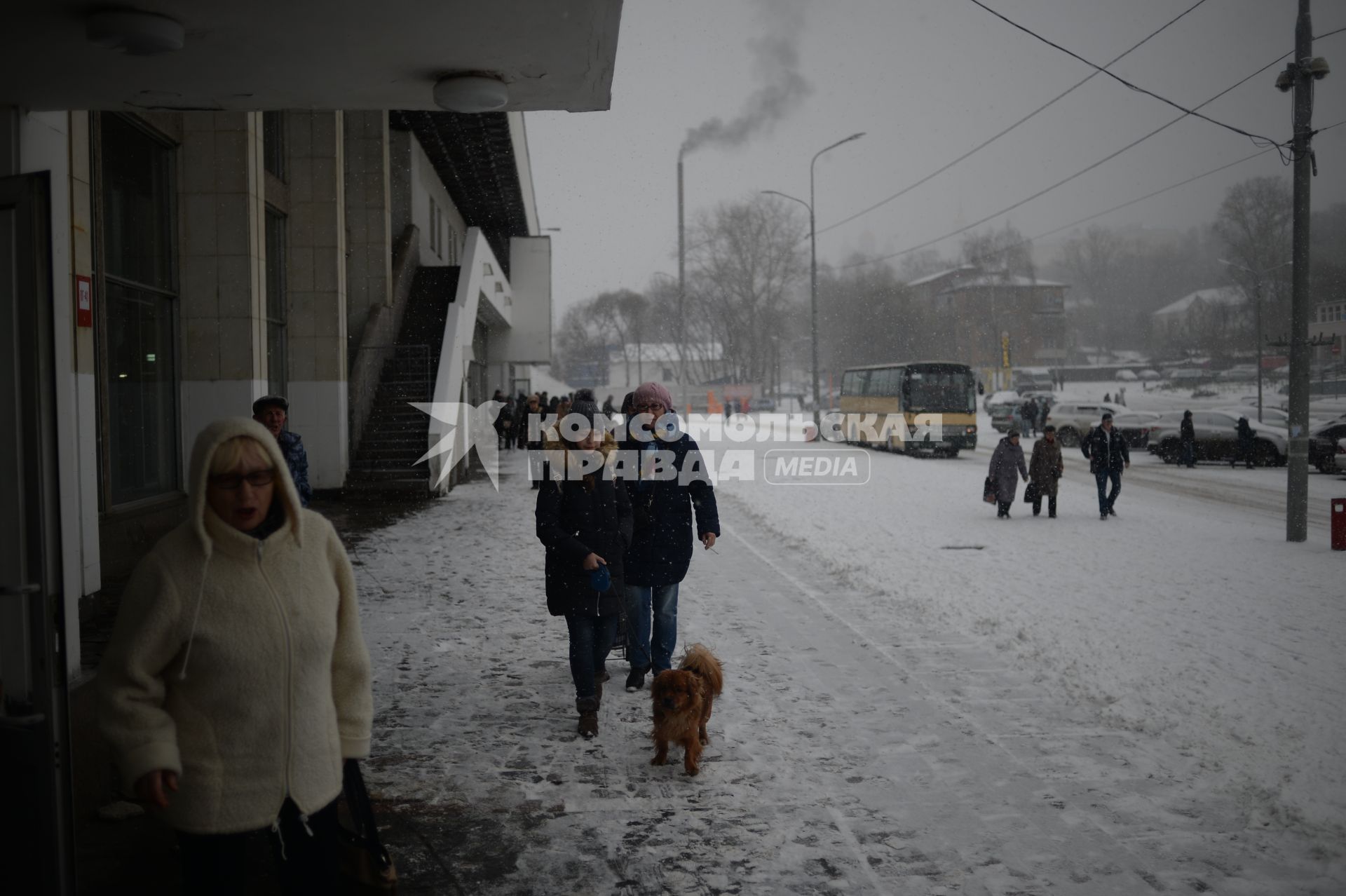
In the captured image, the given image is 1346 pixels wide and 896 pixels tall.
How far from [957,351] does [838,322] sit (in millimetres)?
10643

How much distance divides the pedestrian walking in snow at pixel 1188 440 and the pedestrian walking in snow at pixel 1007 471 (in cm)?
1319

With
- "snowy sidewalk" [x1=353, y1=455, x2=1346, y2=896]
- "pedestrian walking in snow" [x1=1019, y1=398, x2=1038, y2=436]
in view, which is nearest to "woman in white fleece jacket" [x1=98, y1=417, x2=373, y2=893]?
"snowy sidewalk" [x1=353, y1=455, x2=1346, y2=896]

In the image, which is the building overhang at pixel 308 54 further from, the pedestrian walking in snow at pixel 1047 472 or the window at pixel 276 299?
the pedestrian walking in snow at pixel 1047 472

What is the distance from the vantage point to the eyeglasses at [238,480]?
8.33 ft

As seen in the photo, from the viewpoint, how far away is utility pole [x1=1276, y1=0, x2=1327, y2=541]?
12859 millimetres

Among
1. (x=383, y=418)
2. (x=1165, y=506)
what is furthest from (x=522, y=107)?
(x=1165, y=506)

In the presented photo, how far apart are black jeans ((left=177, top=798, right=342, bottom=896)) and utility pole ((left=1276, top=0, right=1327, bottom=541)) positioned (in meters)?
13.4

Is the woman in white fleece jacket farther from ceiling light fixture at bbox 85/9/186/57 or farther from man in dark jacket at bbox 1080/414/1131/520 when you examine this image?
man in dark jacket at bbox 1080/414/1131/520

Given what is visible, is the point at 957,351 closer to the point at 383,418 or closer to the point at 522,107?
the point at 383,418

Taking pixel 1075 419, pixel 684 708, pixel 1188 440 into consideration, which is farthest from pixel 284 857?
pixel 1075 419

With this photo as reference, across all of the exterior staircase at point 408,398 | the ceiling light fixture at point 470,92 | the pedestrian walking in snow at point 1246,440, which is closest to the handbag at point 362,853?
the ceiling light fixture at point 470,92

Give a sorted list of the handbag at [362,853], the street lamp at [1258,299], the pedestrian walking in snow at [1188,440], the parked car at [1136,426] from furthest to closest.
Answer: the street lamp at [1258,299]
the parked car at [1136,426]
the pedestrian walking in snow at [1188,440]
the handbag at [362,853]

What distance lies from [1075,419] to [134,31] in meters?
Answer: 35.9

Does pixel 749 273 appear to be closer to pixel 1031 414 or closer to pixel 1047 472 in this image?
pixel 1031 414
